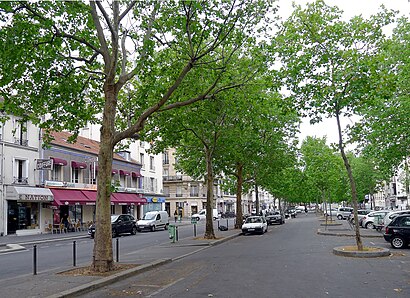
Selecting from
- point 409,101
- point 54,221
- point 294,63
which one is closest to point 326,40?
point 294,63

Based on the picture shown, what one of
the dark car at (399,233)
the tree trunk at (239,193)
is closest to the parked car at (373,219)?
the tree trunk at (239,193)

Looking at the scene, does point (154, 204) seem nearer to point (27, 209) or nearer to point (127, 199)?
point (127, 199)

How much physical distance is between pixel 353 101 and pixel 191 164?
58.2ft

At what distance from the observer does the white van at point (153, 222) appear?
1528 inches

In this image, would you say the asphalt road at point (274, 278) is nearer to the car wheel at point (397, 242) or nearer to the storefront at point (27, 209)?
the car wheel at point (397, 242)

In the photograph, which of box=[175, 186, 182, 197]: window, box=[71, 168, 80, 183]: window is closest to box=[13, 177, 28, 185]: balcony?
box=[71, 168, 80, 183]: window

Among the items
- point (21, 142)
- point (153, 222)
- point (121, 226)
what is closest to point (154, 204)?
point (153, 222)

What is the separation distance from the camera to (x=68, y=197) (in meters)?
39.2

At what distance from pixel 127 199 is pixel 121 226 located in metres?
16.6

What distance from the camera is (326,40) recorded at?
16141 millimetres

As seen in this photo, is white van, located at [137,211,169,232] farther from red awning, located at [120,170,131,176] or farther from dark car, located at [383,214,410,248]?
dark car, located at [383,214,410,248]

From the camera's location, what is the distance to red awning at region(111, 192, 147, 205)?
1864 inches

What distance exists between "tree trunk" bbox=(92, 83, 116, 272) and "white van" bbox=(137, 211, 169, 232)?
86.9ft

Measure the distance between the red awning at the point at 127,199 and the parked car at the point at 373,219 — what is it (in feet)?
81.8
